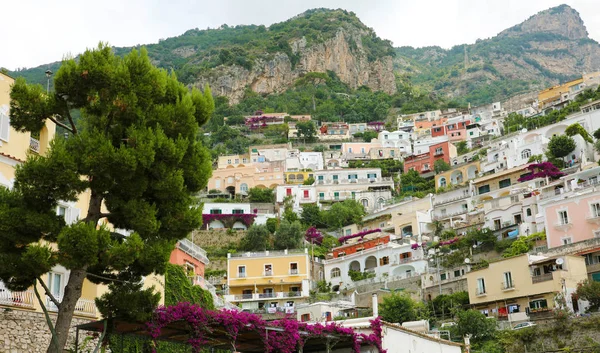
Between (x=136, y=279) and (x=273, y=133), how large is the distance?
321 feet

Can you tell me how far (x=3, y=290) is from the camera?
18688 mm

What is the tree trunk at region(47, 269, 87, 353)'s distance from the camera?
44.7 feet

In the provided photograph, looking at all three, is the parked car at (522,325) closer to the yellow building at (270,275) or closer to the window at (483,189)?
the yellow building at (270,275)

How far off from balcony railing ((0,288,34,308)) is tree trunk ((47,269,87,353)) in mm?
5614

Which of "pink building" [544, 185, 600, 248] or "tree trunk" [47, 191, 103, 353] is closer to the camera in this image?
"tree trunk" [47, 191, 103, 353]

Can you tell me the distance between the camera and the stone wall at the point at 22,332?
60.2ft

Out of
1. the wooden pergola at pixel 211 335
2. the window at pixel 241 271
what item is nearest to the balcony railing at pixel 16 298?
the wooden pergola at pixel 211 335

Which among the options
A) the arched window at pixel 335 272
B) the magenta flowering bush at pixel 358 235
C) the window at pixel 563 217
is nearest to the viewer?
the window at pixel 563 217

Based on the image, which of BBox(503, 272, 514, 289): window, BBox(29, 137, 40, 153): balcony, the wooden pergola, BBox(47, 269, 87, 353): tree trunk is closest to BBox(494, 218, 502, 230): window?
BBox(503, 272, 514, 289): window

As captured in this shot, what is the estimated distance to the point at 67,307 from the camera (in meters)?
14.0

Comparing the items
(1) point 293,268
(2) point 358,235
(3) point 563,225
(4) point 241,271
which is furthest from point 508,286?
(2) point 358,235

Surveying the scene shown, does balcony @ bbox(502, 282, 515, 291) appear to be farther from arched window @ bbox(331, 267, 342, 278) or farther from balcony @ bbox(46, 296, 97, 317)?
balcony @ bbox(46, 296, 97, 317)

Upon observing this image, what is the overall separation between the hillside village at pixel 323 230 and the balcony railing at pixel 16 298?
0.04m

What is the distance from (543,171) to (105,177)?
55413mm
